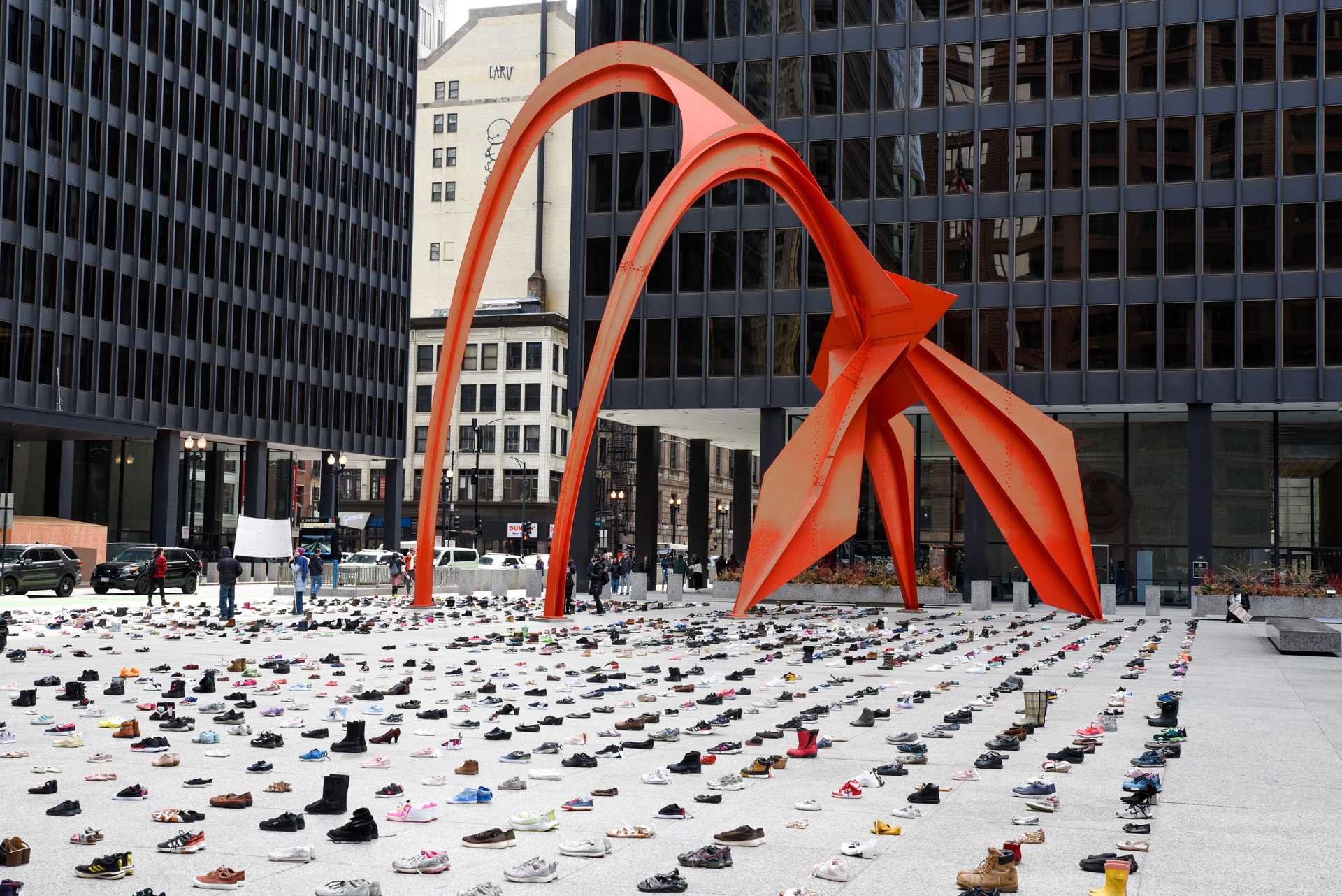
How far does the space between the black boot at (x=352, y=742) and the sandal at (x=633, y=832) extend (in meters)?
3.76

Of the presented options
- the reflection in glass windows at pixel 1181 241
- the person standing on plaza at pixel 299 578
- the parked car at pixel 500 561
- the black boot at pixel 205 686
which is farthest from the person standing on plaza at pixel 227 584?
the reflection in glass windows at pixel 1181 241

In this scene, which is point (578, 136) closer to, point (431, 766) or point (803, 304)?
point (803, 304)

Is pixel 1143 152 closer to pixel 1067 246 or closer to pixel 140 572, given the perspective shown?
pixel 1067 246

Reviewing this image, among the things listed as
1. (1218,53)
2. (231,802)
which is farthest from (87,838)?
(1218,53)

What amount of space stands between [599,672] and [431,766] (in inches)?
307

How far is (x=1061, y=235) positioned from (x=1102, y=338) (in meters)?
3.99

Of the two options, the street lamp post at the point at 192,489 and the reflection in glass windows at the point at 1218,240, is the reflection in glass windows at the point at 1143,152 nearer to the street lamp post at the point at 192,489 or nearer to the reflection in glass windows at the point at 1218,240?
the reflection in glass windows at the point at 1218,240

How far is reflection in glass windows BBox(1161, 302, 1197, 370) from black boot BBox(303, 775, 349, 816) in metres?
45.1

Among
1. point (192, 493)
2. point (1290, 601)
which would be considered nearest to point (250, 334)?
point (192, 493)

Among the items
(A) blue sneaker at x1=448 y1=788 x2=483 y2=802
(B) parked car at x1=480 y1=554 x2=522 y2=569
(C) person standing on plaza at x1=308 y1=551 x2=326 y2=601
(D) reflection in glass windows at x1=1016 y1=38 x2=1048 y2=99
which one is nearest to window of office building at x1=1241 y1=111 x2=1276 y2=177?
(D) reflection in glass windows at x1=1016 y1=38 x2=1048 y2=99

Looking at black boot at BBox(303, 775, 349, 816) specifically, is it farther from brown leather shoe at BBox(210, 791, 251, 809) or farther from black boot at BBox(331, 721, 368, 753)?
black boot at BBox(331, 721, 368, 753)

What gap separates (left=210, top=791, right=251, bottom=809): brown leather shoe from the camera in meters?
9.03

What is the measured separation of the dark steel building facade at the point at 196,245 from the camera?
207ft

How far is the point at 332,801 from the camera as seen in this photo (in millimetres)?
8891
